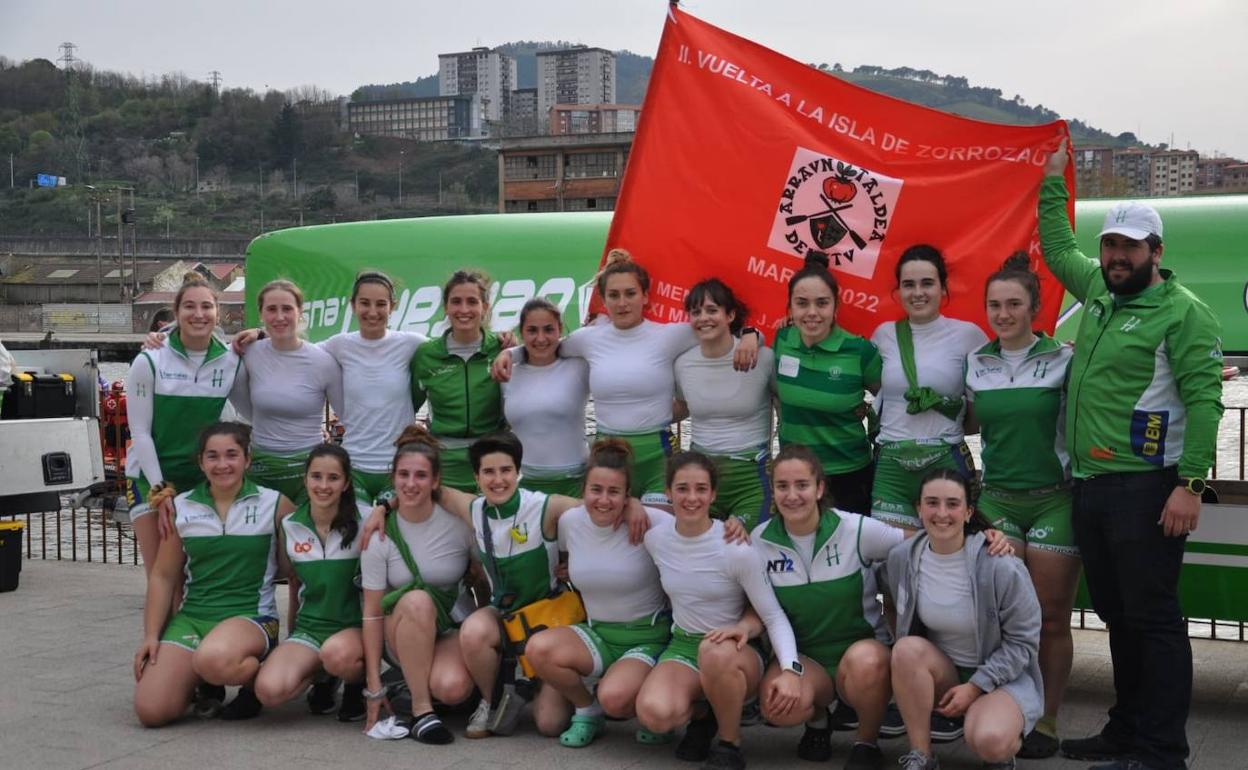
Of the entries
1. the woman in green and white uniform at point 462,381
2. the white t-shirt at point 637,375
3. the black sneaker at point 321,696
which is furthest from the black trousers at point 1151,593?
the black sneaker at point 321,696

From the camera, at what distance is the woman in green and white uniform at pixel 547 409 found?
5781 mm

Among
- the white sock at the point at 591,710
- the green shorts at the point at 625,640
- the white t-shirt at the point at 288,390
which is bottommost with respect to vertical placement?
the white sock at the point at 591,710

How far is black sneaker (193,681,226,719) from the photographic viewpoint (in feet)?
18.4

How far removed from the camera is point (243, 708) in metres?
5.57

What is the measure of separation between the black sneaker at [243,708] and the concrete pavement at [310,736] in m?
0.06

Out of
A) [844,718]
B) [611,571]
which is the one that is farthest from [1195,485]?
[611,571]

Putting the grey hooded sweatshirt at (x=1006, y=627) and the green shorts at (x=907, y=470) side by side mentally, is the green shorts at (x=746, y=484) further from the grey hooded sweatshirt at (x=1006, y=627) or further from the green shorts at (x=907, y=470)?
the grey hooded sweatshirt at (x=1006, y=627)

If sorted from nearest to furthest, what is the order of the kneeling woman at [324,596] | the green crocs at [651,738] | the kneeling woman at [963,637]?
1. the kneeling woman at [963,637]
2. the green crocs at [651,738]
3. the kneeling woman at [324,596]

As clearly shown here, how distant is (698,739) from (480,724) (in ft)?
2.84

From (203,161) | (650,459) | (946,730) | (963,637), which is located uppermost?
(203,161)

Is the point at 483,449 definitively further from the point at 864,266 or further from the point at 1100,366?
the point at 1100,366

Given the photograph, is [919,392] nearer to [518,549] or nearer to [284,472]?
[518,549]

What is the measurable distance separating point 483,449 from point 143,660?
1643 millimetres

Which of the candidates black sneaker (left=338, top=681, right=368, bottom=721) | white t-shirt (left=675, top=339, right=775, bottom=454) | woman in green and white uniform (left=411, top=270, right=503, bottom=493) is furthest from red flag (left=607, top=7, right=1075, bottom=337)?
black sneaker (left=338, top=681, right=368, bottom=721)
